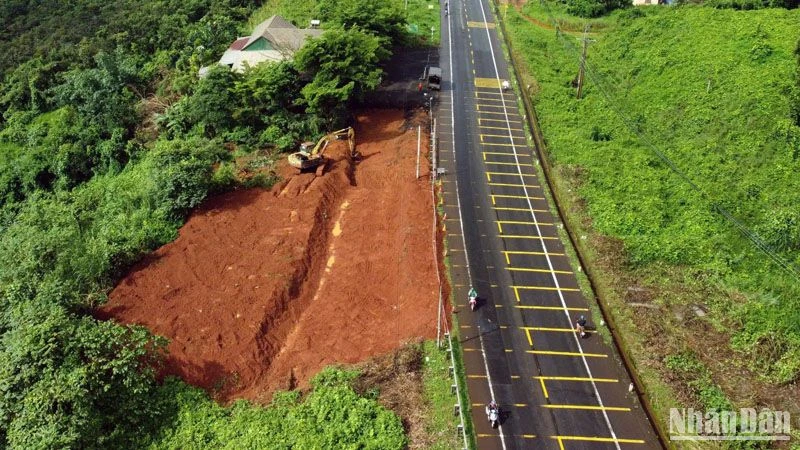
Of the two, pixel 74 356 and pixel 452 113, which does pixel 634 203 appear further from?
pixel 74 356

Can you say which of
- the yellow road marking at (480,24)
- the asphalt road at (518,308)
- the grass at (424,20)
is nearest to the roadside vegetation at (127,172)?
the grass at (424,20)

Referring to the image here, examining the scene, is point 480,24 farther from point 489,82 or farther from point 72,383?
point 72,383

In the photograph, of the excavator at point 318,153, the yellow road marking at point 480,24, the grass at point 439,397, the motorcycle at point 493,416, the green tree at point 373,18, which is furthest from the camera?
the yellow road marking at point 480,24

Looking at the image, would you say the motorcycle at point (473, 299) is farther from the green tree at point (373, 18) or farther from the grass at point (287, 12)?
the grass at point (287, 12)

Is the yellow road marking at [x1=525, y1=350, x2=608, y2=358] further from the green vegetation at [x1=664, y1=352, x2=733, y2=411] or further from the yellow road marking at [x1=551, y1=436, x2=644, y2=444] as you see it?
the yellow road marking at [x1=551, y1=436, x2=644, y2=444]

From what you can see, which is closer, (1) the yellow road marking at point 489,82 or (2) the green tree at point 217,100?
(2) the green tree at point 217,100

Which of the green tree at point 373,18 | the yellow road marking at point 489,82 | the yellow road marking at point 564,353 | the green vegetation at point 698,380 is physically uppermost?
the green tree at point 373,18
